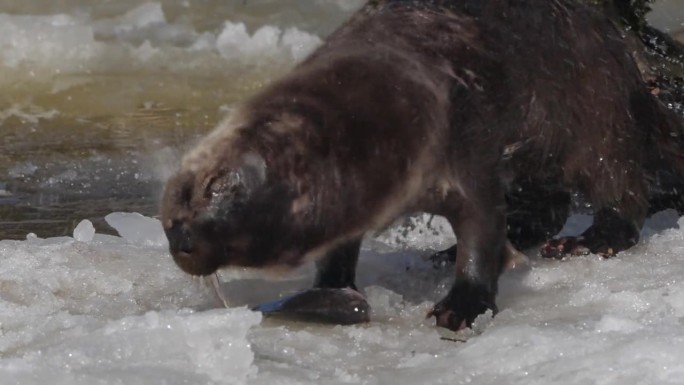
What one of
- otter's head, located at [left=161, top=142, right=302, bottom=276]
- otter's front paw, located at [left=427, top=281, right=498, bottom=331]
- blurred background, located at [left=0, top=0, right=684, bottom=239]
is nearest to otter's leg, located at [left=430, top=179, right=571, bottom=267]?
otter's front paw, located at [left=427, top=281, right=498, bottom=331]

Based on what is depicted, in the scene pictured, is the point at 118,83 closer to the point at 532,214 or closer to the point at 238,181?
the point at 532,214

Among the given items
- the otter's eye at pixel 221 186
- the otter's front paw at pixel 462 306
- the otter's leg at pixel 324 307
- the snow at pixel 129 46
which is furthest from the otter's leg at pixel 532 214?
the snow at pixel 129 46

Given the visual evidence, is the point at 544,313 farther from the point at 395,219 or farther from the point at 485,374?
the point at 485,374

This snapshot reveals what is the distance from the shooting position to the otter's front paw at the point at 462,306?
409cm

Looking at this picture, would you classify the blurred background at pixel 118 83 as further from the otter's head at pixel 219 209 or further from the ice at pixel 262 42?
the otter's head at pixel 219 209

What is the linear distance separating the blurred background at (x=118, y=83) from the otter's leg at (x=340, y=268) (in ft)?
6.73

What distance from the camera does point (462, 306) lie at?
4156 mm

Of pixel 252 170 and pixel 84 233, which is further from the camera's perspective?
pixel 84 233

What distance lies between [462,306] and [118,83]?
21.2 feet

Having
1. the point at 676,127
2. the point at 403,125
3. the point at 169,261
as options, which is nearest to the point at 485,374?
the point at 403,125

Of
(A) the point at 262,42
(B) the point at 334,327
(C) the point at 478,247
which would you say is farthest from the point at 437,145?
(A) the point at 262,42

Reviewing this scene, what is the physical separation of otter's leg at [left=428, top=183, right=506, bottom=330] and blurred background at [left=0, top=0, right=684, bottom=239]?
239cm

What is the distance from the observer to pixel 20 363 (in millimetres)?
3199

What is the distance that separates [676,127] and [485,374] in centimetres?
219
